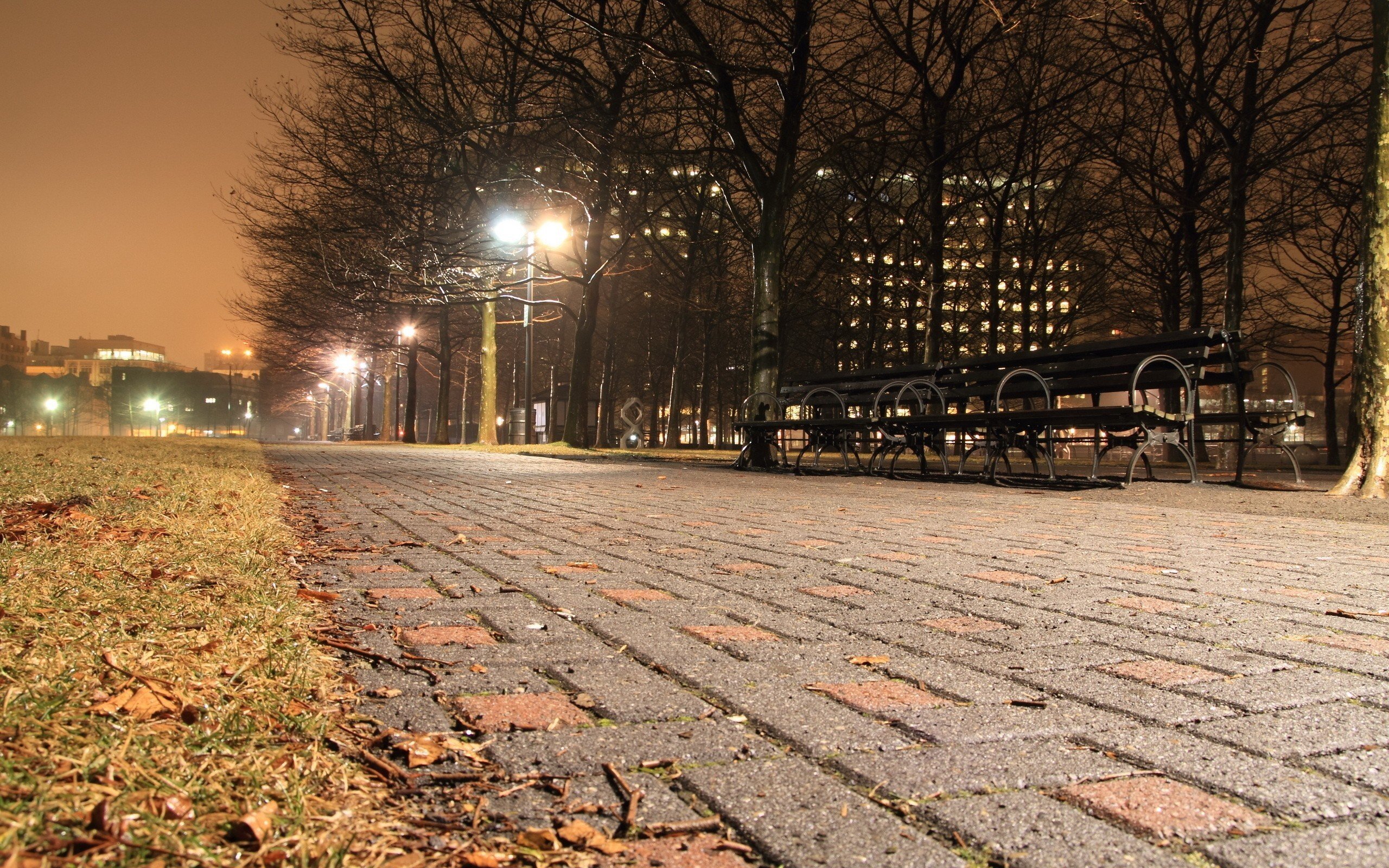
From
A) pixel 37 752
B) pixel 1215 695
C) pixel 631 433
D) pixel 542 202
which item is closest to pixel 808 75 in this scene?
pixel 542 202

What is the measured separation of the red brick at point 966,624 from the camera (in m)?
2.82

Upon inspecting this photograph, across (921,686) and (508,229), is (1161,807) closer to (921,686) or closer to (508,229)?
(921,686)

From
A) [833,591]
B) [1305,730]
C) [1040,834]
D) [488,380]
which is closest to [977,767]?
[1040,834]

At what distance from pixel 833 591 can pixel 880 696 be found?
4.41 feet

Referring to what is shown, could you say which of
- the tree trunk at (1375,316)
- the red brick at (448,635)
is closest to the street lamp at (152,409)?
the tree trunk at (1375,316)

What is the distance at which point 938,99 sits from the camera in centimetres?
1656

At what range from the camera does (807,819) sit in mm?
1448

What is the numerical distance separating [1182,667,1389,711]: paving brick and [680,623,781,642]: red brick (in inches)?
42.5

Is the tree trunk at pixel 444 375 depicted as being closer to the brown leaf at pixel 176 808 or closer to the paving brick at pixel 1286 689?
the paving brick at pixel 1286 689

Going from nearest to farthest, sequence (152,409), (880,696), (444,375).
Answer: (880,696) → (444,375) → (152,409)

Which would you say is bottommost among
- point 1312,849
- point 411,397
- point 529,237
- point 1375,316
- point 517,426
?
point 1312,849

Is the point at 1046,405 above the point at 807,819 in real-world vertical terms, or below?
above

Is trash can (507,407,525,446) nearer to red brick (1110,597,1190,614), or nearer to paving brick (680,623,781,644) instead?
red brick (1110,597,1190,614)

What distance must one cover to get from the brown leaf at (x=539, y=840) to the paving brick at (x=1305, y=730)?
4.48ft
